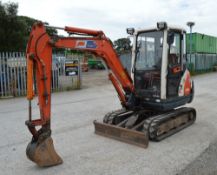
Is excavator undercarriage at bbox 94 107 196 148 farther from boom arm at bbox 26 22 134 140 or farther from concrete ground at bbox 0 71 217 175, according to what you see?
boom arm at bbox 26 22 134 140

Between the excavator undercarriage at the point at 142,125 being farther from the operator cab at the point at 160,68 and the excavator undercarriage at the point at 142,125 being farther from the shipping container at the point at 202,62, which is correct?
the shipping container at the point at 202,62

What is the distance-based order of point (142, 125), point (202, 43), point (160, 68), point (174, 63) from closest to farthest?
point (142, 125) < point (160, 68) < point (174, 63) < point (202, 43)

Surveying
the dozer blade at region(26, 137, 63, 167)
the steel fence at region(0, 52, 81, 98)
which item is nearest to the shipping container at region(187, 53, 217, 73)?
the steel fence at region(0, 52, 81, 98)

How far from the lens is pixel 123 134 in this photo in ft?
18.5

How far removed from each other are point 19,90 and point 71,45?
874 cm

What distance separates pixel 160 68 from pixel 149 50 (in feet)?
2.01

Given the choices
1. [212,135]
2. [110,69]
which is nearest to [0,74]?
[110,69]

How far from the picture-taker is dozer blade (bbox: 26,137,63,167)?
4.26 meters

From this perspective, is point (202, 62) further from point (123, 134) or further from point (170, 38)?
point (123, 134)

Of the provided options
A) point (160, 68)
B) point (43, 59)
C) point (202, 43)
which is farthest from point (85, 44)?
point (202, 43)

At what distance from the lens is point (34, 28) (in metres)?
4.30

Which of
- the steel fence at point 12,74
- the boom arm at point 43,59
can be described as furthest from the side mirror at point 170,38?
the steel fence at point 12,74

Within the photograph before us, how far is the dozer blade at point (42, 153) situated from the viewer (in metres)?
4.26

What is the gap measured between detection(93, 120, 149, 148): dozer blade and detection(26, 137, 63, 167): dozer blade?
5.53 feet
